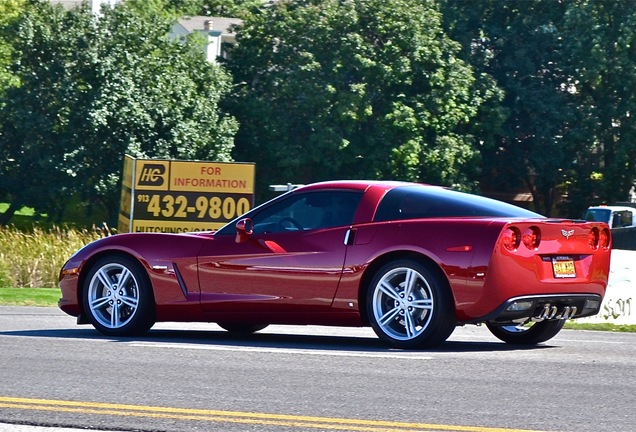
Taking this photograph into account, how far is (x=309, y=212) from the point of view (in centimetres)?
1047

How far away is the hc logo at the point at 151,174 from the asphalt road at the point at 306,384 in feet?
40.6

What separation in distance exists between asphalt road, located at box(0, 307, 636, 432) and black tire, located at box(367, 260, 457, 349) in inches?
6.9

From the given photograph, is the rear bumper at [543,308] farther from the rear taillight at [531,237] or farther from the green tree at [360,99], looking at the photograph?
the green tree at [360,99]

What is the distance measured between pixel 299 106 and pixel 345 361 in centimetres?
4608

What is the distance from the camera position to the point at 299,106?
5466 centimetres

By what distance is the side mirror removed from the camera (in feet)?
34.4

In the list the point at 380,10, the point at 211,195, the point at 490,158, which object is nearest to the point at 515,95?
the point at 490,158

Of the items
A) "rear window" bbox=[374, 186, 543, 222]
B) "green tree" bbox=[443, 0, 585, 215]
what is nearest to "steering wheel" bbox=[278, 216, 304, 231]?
"rear window" bbox=[374, 186, 543, 222]

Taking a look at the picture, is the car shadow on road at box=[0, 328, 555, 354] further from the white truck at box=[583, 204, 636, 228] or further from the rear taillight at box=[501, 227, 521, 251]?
the white truck at box=[583, 204, 636, 228]

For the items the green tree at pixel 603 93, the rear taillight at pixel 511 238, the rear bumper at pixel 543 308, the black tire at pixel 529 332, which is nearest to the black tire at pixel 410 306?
the rear bumper at pixel 543 308

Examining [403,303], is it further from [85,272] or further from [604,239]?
[85,272]

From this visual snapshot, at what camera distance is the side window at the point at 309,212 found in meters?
10.3

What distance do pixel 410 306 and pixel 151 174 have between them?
46.9 feet

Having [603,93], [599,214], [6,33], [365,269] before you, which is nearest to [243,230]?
[365,269]
